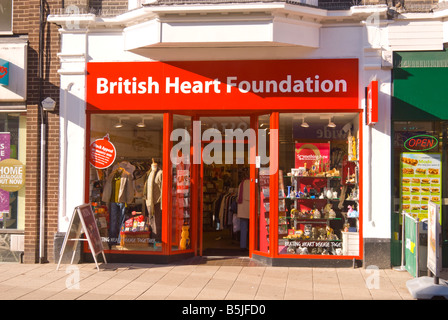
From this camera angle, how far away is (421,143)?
10.5 metres

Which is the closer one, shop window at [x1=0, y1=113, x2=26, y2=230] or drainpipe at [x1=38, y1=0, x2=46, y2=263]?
drainpipe at [x1=38, y1=0, x2=46, y2=263]

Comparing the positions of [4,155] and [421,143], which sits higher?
[421,143]

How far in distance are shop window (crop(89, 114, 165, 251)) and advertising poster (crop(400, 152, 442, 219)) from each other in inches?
183

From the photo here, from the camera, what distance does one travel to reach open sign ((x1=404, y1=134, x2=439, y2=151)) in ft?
34.5

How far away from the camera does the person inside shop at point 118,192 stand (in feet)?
36.9

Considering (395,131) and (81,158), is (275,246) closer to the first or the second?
(395,131)

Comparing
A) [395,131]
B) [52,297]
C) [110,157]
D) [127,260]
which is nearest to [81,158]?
[110,157]

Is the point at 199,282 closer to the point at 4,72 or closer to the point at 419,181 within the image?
the point at 419,181

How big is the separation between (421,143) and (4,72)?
813cm

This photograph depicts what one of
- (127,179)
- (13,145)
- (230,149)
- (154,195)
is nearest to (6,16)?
(13,145)

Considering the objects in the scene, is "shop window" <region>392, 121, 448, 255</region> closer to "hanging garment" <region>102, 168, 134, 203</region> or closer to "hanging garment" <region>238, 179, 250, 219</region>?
"hanging garment" <region>238, 179, 250, 219</region>

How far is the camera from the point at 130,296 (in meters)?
8.18

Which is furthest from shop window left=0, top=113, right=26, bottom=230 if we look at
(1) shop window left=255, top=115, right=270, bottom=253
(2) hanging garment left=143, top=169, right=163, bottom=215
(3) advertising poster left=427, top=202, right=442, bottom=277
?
(3) advertising poster left=427, top=202, right=442, bottom=277

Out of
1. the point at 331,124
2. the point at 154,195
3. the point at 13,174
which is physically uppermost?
the point at 331,124
